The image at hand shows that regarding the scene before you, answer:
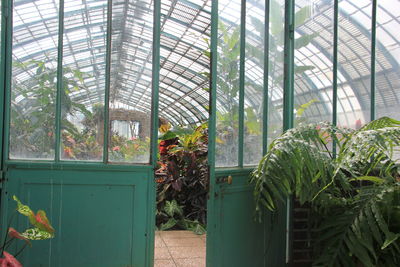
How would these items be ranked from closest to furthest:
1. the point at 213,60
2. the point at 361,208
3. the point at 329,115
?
the point at 361,208
the point at 213,60
the point at 329,115

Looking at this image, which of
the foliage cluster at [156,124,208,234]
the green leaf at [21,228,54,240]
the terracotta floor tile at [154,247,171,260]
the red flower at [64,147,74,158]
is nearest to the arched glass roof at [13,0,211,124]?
the red flower at [64,147,74,158]

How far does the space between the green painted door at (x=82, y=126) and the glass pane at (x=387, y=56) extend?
6.55 feet

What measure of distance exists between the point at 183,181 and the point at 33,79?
3409mm

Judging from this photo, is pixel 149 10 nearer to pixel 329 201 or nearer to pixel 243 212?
pixel 243 212

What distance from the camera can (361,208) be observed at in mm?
2533

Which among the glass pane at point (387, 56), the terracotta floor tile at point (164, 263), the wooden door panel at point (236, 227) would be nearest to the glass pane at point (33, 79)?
the wooden door panel at point (236, 227)

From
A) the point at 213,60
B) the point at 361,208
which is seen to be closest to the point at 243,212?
the point at 361,208

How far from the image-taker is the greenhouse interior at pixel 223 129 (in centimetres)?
261

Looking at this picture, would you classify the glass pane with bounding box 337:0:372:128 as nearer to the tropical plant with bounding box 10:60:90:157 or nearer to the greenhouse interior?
the greenhouse interior

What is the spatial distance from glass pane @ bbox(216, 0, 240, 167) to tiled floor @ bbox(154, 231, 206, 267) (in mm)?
1406

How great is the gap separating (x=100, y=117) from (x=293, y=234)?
5.78 ft

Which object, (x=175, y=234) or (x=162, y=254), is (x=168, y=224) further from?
(x=162, y=254)

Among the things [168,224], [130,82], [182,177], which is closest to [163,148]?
[182,177]

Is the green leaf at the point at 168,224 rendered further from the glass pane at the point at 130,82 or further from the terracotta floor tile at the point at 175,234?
the glass pane at the point at 130,82
